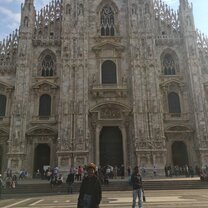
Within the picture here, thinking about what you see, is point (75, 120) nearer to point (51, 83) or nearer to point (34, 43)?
point (51, 83)

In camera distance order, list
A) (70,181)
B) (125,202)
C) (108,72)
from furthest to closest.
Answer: (108,72)
(70,181)
(125,202)

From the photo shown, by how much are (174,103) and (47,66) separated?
12909 millimetres

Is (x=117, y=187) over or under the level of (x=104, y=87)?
under

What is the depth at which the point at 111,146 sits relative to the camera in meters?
25.1

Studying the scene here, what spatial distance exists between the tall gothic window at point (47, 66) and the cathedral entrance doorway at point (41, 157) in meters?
7.07

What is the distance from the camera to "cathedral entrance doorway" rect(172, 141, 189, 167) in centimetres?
2455

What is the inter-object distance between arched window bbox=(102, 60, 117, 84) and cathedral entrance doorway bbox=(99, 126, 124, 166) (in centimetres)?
459

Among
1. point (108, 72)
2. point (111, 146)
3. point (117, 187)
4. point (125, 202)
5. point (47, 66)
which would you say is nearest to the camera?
point (125, 202)

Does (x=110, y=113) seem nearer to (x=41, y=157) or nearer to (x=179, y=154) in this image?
(x=179, y=154)

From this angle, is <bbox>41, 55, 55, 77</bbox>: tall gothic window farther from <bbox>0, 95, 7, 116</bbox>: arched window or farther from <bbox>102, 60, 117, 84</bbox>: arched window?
<bbox>102, 60, 117, 84</bbox>: arched window

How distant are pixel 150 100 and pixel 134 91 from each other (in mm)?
1678

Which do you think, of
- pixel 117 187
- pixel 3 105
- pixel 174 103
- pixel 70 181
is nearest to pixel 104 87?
pixel 174 103

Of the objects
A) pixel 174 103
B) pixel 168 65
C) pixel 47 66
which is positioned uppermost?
pixel 47 66

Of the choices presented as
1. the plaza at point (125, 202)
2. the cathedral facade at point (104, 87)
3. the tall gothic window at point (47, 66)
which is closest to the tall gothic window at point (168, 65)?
the cathedral facade at point (104, 87)
